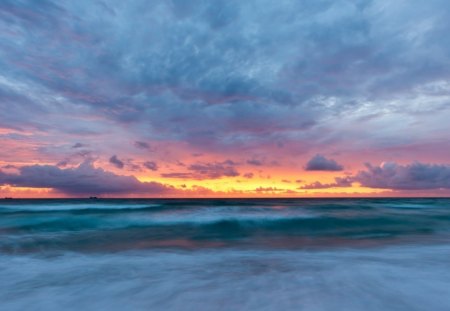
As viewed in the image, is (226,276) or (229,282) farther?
(226,276)

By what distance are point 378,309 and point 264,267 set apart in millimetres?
2500

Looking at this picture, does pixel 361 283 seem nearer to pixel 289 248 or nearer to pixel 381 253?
pixel 381 253

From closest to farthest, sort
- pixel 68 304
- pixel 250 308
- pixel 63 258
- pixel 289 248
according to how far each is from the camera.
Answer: pixel 250 308, pixel 68 304, pixel 63 258, pixel 289 248

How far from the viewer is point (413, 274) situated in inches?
233

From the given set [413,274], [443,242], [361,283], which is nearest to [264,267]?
[361,283]

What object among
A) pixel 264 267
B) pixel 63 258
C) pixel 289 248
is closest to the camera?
pixel 264 267

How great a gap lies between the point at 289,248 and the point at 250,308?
5.24 m

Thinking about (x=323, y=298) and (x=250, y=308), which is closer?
(x=250, y=308)

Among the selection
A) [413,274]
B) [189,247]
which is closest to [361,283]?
[413,274]

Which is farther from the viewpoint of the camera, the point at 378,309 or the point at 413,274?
the point at 413,274

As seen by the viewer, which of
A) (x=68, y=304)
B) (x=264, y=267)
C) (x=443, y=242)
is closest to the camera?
(x=68, y=304)

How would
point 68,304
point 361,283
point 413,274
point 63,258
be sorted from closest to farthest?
point 68,304 < point 361,283 < point 413,274 < point 63,258

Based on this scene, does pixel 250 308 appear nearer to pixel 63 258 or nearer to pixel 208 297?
pixel 208 297

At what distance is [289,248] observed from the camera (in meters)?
9.09
